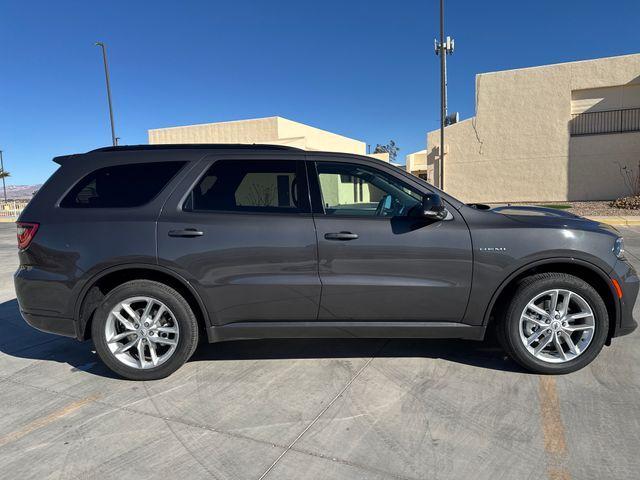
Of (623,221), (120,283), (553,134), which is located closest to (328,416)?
(120,283)

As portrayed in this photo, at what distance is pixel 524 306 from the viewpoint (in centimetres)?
341

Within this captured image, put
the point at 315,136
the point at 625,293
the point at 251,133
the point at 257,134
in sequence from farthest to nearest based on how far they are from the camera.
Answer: the point at 315,136, the point at 251,133, the point at 257,134, the point at 625,293

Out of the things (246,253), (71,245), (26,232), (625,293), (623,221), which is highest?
(26,232)

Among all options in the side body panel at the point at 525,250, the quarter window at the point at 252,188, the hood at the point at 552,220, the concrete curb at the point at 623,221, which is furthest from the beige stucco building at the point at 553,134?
the quarter window at the point at 252,188

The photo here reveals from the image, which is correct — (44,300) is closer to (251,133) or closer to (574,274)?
(574,274)

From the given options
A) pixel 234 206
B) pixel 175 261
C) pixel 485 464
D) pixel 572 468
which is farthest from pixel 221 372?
pixel 572 468

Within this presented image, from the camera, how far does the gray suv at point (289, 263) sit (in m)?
3.39

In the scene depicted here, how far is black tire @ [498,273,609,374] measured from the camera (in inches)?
133

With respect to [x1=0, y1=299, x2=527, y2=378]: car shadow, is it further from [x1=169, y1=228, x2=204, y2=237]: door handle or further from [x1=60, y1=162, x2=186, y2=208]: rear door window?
[x1=60, y1=162, x2=186, y2=208]: rear door window

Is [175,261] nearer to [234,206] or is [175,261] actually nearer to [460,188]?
[234,206]

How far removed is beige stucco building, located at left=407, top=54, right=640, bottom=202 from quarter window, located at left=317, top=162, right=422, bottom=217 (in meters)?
20.9

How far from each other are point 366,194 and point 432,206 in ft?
2.40

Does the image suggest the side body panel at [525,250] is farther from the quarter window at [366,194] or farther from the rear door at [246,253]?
the rear door at [246,253]

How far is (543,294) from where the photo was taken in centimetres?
341
